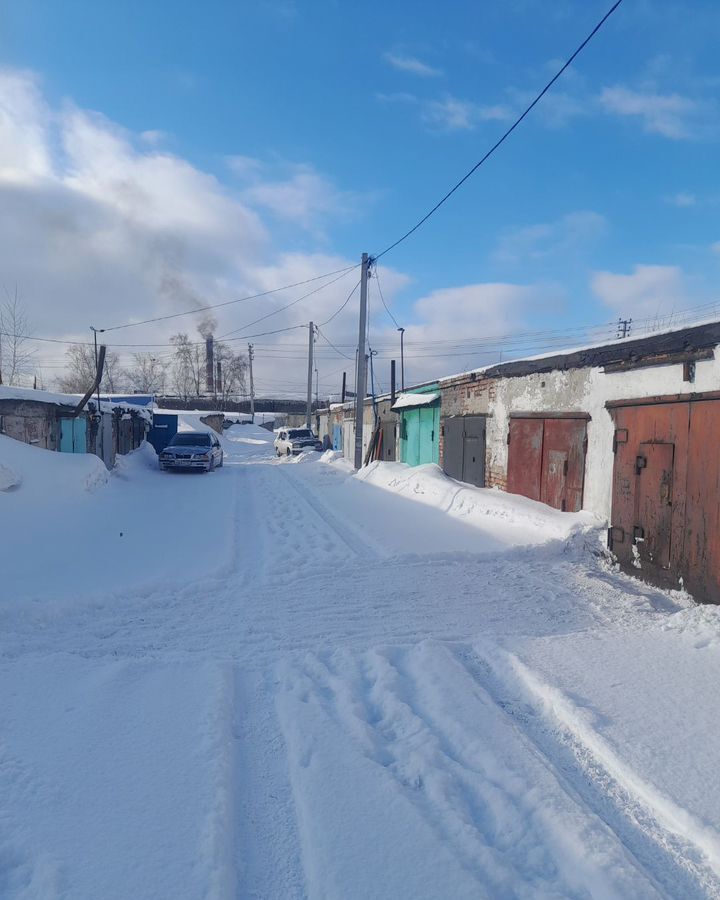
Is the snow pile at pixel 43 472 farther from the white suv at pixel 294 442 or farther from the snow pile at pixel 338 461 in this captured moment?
the white suv at pixel 294 442

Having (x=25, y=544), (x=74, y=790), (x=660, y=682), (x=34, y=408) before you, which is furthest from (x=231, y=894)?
(x=34, y=408)

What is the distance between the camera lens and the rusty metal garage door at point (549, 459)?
848 cm

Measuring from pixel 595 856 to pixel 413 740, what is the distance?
3.50ft

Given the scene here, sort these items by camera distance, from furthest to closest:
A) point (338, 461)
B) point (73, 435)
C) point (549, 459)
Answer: point (338, 461)
point (73, 435)
point (549, 459)

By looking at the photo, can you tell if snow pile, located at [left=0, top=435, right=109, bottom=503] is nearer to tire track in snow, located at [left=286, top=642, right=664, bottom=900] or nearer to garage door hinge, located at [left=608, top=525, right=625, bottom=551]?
tire track in snow, located at [left=286, top=642, right=664, bottom=900]

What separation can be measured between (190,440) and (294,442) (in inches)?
349

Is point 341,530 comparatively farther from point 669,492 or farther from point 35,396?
point 35,396

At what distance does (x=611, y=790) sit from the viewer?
2771 millimetres

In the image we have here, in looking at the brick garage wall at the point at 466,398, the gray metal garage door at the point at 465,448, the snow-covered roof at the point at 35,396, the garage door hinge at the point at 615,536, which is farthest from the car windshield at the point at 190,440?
the garage door hinge at the point at 615,536

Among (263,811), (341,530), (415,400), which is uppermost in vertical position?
(415,400)

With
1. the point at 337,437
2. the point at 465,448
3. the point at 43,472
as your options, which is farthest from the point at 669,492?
the point at 337,437

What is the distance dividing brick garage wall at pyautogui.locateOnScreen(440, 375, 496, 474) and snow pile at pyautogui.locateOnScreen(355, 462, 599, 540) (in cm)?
104

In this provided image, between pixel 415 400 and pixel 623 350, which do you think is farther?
pixel 415 400

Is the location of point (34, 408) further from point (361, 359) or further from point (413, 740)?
point (413, 740)
